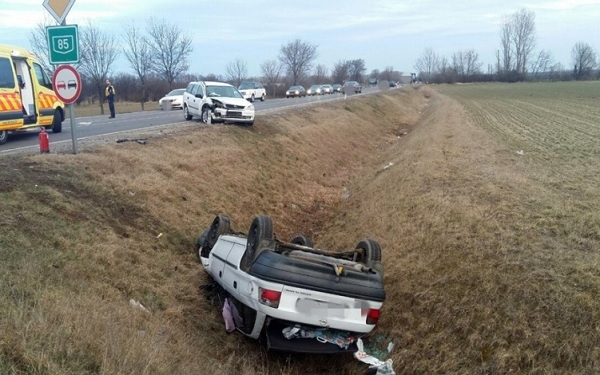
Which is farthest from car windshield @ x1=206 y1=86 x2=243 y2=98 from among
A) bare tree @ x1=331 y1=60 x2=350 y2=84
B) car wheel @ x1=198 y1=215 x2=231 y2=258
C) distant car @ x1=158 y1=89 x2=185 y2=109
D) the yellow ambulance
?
bare tree @ x1=331 y1=60 x2=350 y2=84

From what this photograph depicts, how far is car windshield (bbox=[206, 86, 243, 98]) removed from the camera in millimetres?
18172

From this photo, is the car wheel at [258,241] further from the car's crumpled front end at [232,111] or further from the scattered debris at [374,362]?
the car's crumpled front end at [232,111]

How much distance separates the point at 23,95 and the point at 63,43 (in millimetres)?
6453

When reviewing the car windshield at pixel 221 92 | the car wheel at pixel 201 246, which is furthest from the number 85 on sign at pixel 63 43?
the car windshield at pixel 221 92

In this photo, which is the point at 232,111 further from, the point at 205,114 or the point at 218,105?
the point at 205,114

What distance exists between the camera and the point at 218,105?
17.5 m

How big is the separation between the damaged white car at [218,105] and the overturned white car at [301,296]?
12.3m

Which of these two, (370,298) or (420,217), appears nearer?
(370,298)

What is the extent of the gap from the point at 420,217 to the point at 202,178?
16.6 feet

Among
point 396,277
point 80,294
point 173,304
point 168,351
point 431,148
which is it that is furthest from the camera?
point 431,148

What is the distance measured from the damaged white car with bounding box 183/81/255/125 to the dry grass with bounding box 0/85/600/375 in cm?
441

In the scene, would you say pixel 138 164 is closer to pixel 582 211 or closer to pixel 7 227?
pixel 7 227

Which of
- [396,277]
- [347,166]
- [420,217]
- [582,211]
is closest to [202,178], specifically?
[420,217]

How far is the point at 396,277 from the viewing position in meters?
6.93
